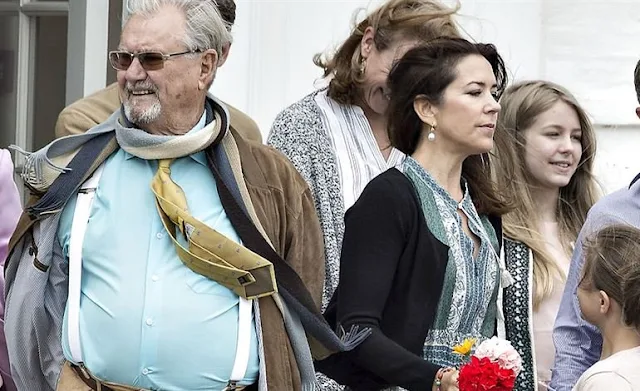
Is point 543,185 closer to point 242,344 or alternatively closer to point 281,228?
point 281,228

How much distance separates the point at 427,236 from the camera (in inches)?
177

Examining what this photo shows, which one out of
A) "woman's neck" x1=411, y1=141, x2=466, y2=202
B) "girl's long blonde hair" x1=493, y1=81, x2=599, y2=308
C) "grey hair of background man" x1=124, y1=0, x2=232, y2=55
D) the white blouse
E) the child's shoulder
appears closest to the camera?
the child's shoulder

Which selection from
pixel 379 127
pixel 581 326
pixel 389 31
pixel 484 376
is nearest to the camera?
pixel 484 376

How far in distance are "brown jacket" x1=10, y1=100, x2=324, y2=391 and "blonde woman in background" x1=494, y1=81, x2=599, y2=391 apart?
2.63 ft

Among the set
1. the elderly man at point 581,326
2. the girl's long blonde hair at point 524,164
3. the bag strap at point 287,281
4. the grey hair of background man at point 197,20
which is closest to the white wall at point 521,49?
the girl's long blonde hair at point 524,164

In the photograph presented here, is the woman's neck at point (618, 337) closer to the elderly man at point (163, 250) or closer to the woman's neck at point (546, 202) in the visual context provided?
the elderly man at point (163, 250)

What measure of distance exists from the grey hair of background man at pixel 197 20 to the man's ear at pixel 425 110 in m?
0.63

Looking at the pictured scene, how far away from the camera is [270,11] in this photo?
22.0 feet

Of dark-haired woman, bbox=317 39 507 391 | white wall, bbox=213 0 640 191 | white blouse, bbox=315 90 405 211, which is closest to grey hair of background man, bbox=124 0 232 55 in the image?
dark-haired woman, bbox=317 39 507 391

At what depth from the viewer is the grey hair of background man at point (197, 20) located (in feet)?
14.4

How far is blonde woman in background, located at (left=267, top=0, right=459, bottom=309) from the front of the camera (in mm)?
5168

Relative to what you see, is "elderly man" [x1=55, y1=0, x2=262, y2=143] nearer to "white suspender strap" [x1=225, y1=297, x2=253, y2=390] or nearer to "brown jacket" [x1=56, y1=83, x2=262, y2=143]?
"brown jacket" [x1=56, y1=83, x2=262, y2=143]

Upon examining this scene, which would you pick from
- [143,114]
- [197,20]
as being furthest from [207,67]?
[143,114]

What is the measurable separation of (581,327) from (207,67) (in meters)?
1.25
